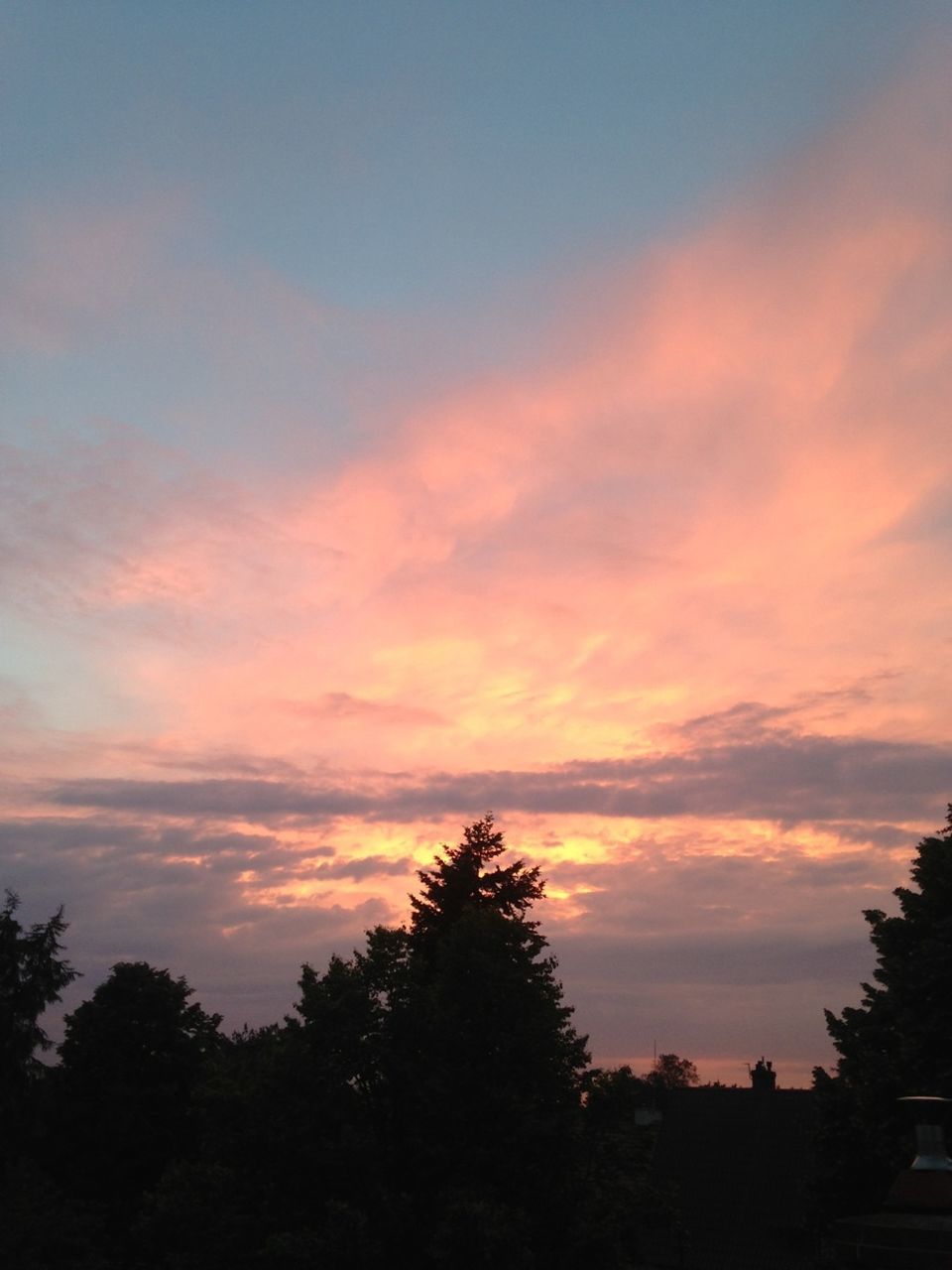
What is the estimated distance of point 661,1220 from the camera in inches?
1229

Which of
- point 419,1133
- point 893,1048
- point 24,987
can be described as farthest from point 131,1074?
point 893,1048

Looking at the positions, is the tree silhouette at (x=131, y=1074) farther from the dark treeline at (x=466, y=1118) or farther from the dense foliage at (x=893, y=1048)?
the dense foliage at (x=893, y=1048)

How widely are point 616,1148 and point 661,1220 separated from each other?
2152 mm

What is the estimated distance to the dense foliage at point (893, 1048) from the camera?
3094 centimetres

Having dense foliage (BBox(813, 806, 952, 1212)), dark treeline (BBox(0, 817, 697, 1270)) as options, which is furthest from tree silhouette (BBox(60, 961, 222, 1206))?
dense foliage (BBox(813, 806, 952, 1212))

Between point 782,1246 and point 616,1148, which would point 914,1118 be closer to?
point 616,1148

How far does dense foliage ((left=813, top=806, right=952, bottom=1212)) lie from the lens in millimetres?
30938

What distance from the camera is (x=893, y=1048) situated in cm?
3288

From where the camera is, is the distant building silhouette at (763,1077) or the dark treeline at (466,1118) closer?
the dark treeline at (466,1118)

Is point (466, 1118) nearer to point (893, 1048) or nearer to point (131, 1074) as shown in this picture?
point (893, 1048)

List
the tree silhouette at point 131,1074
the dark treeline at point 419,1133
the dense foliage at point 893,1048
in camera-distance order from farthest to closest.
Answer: the tree silhouette at point 131,1074, the dense foliage at point 893,1048, the dark treeline at point 419,1133

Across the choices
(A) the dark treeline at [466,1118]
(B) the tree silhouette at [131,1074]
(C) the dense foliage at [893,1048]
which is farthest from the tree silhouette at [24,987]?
(C) the dense foliage at [893,1048]

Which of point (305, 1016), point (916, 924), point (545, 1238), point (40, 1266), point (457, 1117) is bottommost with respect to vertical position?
point (40, 1266)

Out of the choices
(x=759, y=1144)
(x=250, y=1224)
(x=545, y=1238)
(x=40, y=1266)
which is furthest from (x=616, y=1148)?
(x=759, y=1144)
